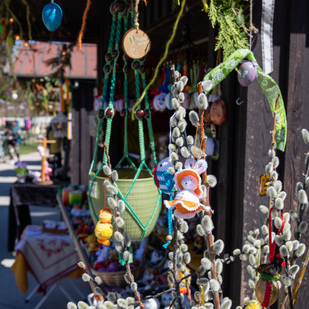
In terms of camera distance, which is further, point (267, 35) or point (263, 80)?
point (267, 35)

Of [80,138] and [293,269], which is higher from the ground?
[293,269]

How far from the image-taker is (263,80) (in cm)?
109

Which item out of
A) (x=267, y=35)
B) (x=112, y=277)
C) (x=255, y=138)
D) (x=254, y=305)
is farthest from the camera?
(x=112, y=277)

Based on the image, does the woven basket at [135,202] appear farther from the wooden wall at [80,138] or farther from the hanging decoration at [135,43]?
the wooden wall at [80,138]

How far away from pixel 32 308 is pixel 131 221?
244 centimetres

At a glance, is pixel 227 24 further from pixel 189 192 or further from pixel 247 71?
pixel 189 192

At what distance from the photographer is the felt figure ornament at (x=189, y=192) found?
72 centimetres

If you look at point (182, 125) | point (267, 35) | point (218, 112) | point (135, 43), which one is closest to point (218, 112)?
point (218, 112)

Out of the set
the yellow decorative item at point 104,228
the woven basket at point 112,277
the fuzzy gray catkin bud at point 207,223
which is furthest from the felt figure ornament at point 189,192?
the woven basket at point 112,277

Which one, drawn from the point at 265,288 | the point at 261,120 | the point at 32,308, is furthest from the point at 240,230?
the point at 32,308

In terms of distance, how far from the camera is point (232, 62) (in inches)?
37.2

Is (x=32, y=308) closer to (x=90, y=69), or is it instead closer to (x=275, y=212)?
(x=275, y=212)

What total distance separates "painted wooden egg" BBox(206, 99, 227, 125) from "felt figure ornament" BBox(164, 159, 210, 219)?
757 mm

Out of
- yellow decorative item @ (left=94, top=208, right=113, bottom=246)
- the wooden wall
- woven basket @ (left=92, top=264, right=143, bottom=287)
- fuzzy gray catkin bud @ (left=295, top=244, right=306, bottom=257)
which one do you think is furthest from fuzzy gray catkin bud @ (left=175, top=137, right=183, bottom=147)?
the wooden wall
